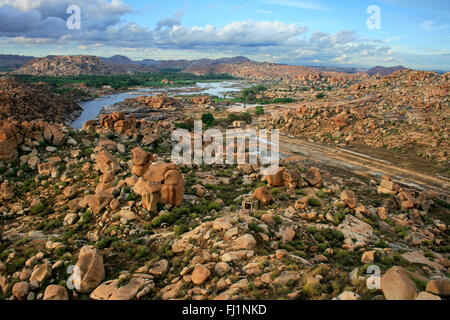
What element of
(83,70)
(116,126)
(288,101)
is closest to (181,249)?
(116,126)

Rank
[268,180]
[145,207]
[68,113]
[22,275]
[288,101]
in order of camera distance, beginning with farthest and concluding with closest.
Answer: [288,101]
[68,113]
[268,180]
[145,207]
[22,275]

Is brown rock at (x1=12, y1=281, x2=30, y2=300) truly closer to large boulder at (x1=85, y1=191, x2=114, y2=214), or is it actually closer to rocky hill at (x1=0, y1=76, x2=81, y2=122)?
large boulder at (x1=85, y1=191, x2=114, y2=214)

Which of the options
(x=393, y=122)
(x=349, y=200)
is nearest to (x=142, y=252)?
(x=349, y=200)

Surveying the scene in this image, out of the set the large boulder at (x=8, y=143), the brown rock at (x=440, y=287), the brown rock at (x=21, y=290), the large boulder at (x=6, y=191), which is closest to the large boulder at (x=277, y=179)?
the brown rock at (x=440, y=287)

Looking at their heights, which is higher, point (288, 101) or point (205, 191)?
point (288, 101)

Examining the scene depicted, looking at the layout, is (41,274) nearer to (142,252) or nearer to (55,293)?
(55,293)

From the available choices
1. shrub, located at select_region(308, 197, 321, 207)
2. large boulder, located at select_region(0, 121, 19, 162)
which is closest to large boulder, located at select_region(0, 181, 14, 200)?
large boulder, located at select_region(0, 121, 19, 162)

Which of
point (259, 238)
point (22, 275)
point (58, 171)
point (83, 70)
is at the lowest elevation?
point (22, 275)
